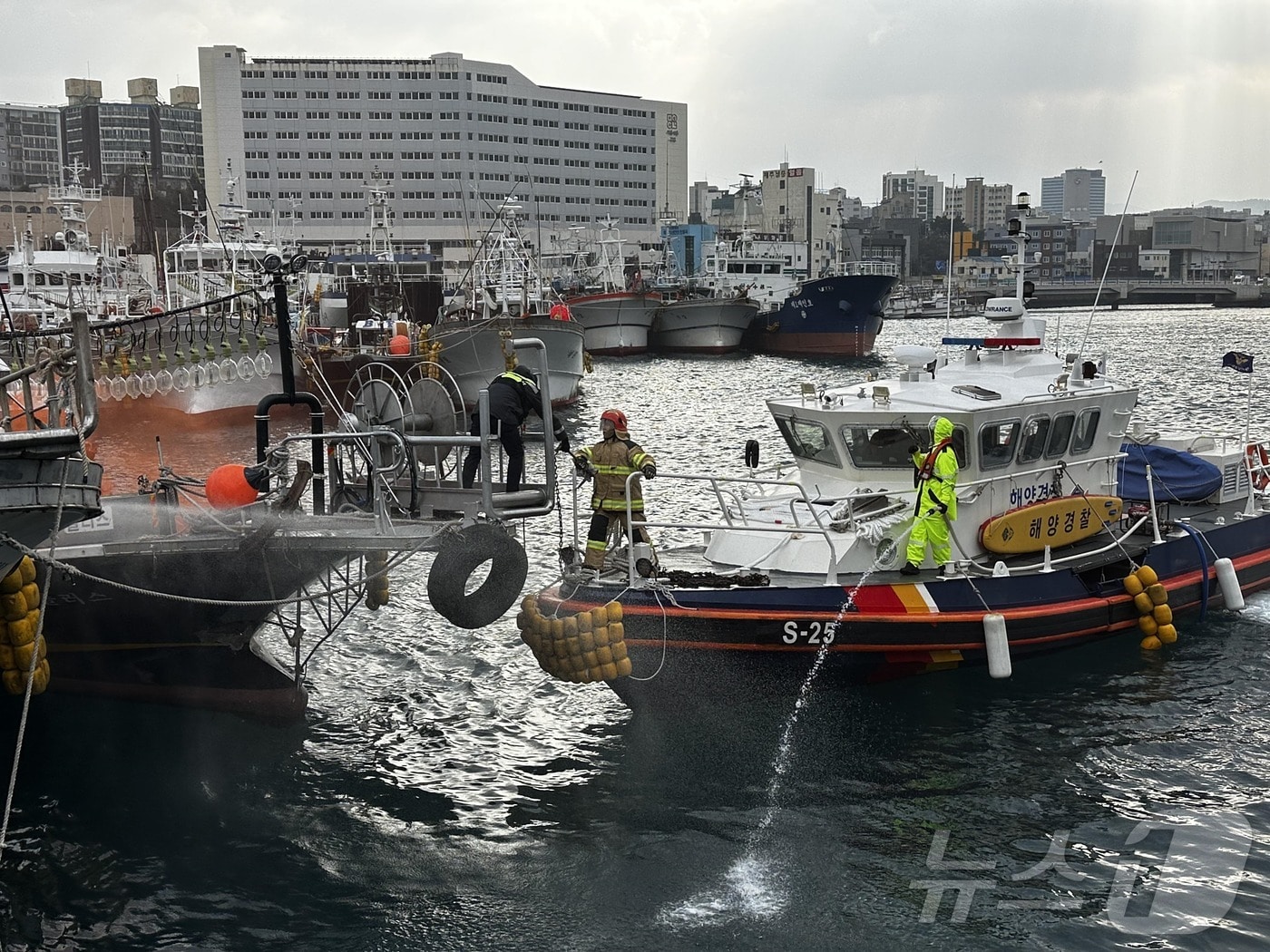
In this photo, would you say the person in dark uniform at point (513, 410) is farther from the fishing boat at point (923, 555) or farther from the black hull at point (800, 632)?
the black hull at point (800, 632)

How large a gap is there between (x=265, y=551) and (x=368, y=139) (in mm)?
126866

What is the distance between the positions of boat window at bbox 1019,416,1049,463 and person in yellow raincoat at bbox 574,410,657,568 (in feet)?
15.0

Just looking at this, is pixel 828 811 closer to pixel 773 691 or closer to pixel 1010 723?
pixel 773 691

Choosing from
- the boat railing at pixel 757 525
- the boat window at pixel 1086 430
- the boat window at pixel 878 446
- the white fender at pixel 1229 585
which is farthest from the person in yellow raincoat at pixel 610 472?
the white fender at pixel 1229 585

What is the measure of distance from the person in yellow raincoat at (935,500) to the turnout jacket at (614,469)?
2838mm

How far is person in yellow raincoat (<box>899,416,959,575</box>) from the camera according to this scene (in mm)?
12125

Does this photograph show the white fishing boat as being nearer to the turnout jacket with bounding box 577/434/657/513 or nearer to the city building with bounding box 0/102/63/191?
the turnout jacket with bounding box 577/434/657/513

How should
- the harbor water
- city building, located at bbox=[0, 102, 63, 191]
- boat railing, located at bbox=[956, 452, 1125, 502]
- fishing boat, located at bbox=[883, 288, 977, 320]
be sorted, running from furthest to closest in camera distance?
city building, located at bbox=[0, 102, 63, 191] < fishing boat, located at bbox=[883, 288, 977, 320] < boat railing, located at bbox=[956, 452, 1125, 502] < the harbor water

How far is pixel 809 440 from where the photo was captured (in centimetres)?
1384

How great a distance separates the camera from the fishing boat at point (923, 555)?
1160cm

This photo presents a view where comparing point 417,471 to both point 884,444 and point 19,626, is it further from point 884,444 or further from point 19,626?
point 884,444

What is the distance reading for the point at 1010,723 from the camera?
39.9ft

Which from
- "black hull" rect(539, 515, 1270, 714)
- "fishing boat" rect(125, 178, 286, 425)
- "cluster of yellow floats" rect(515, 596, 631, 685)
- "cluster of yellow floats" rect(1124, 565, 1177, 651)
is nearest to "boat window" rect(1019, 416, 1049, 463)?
"black hull" rect(539, 515, 1270, 714)

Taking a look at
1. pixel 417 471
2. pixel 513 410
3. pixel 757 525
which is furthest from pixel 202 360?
pixel 757 525
